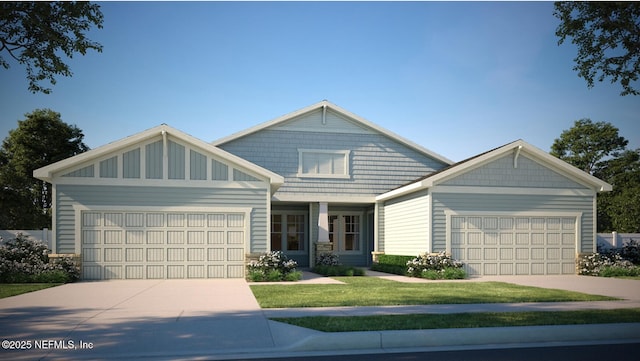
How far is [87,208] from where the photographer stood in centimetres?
1830

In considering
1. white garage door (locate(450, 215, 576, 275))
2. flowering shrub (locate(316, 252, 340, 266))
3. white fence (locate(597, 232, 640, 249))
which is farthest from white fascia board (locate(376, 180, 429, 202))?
white fence (locate(597, 232, 640, 249))

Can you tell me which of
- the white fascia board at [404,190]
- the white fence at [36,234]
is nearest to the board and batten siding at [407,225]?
the white fascia board at [404,190]

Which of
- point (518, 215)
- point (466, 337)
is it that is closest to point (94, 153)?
point (466, 337)

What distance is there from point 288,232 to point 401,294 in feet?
43.1

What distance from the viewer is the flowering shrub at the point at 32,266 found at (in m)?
17.4

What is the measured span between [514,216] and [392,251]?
563cm

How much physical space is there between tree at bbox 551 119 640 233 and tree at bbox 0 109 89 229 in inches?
1540

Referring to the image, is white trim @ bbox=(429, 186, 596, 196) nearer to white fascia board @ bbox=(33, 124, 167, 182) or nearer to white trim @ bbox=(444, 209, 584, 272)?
white trim @ bbox=(444, 209, 584, 272)

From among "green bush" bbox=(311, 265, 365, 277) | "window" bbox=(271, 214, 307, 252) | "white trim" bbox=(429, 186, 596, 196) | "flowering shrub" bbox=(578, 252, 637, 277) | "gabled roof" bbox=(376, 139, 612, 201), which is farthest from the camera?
"window" bbox=(271, 214, 307, 252)

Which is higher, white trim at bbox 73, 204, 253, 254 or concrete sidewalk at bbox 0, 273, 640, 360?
white trim at bbox 73, 204, 253, 254

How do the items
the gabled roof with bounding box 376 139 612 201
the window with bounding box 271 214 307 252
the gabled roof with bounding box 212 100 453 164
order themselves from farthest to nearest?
the window with bounding box 271 214 307 252 → the gabled roof with bounding box 212 100 453 164 → the gabled roof with bounding box 376 139 612 201

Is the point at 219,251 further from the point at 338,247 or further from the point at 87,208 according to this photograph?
the point at 338,247

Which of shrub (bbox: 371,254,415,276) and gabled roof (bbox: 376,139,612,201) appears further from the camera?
shrub (bbox: 371,254,415,276)

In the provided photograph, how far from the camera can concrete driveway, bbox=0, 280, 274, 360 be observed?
8000 mm
